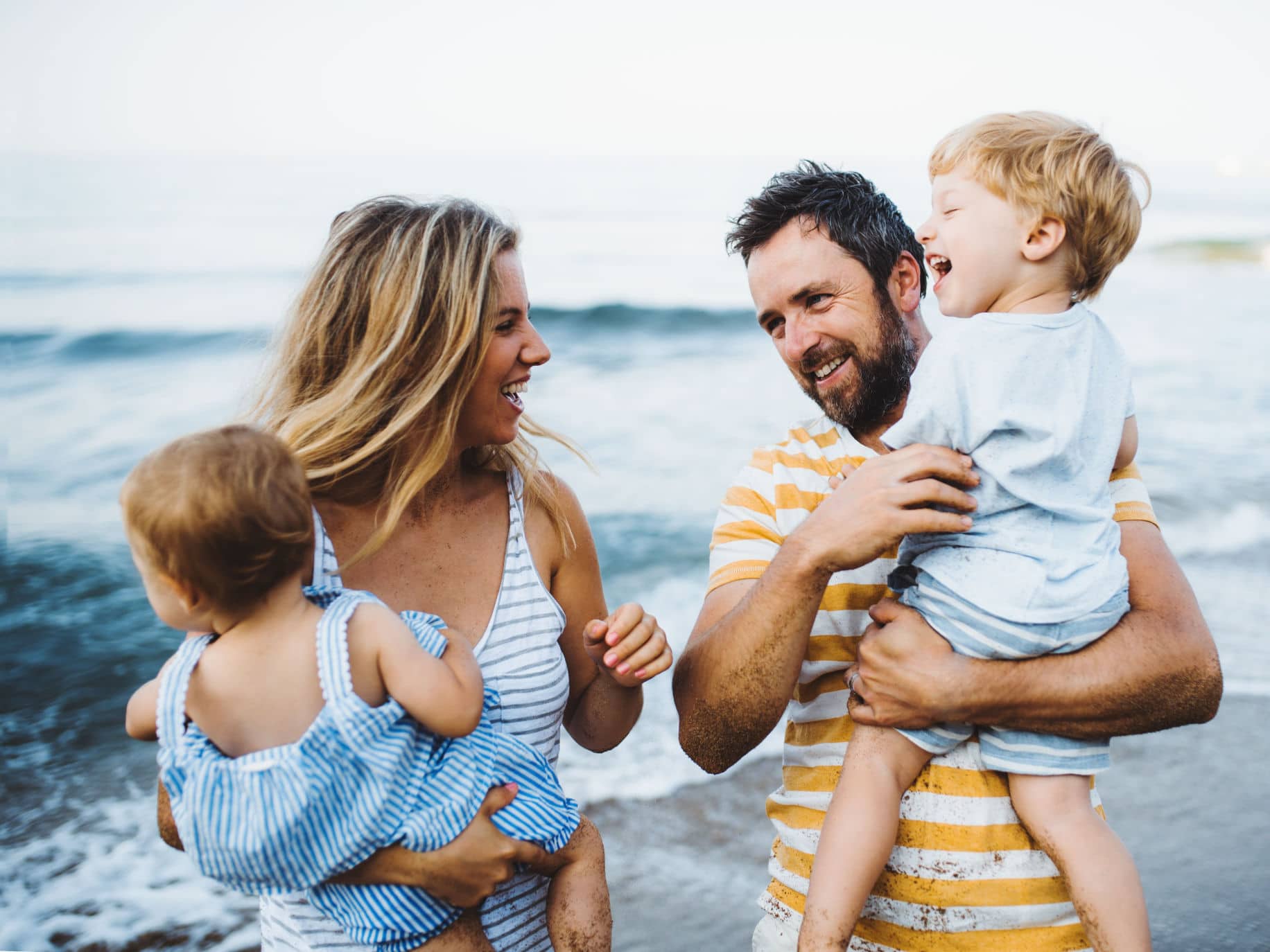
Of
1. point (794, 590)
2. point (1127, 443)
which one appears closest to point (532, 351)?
point (794, 590)

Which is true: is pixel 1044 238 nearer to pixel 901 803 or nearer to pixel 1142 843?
pixel 901 803

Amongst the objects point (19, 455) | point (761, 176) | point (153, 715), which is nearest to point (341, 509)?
point (153, 715)

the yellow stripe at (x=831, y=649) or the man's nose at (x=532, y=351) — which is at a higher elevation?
the man's nose at (x=532, y=351)

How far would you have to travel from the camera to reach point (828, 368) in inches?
102

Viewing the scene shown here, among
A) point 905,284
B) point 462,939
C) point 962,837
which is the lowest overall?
point 462,939

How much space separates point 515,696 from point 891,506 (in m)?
0.86

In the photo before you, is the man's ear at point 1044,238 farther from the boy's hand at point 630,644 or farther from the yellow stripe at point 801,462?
the boy's hand at point 630,644

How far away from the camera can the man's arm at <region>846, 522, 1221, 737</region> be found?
6.58 ft

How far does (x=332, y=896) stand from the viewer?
1816 mm

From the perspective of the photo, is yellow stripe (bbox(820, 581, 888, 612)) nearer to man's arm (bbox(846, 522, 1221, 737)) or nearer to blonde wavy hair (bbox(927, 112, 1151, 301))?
man's arm (bbox(846, 522, 1221, 737))

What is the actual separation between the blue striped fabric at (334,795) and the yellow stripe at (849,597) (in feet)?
2.81

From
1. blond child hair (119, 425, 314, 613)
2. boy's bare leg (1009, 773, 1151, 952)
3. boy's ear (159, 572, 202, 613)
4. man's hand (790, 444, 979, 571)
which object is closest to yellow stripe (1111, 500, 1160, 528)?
man's hand (790, 444, 979, 571)

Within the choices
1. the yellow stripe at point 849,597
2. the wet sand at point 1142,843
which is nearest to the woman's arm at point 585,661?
the yellow stripe at point 849,597

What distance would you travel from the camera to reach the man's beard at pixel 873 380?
2.52m
